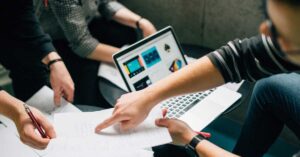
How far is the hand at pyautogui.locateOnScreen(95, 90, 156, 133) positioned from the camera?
101cm

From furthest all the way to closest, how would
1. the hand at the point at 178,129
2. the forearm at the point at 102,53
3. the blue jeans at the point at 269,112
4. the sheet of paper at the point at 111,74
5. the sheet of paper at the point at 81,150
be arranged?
the forearm at the point at 102,53 → the sheet of paper at the point at 111,74 → the blue jeans at the point at 269,112 → the hand at the point at 178,129 → the sheet of paper at the point at 81,150

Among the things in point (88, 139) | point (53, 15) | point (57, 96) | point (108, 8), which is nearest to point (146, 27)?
point (108, 8)

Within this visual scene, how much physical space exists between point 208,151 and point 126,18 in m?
1.03

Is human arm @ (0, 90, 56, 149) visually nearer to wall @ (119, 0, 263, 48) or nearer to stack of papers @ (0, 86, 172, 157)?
stack of papers @ (0, 86, 172, 157)

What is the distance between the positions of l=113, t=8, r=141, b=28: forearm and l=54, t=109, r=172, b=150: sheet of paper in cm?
86

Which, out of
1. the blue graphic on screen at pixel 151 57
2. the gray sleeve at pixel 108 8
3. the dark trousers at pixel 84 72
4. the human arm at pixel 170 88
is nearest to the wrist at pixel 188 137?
the human arm at pixel 170 88

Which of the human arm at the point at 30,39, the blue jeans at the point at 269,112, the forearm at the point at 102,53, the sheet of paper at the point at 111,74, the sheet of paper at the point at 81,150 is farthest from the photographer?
the forearm at the point at 102,53

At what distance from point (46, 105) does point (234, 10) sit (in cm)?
111

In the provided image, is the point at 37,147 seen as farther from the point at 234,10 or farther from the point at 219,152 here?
the point at 234,10

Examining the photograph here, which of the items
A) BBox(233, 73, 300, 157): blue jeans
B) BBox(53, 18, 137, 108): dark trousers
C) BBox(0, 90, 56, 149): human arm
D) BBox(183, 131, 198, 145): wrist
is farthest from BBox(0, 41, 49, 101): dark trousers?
BBox(233, 73, 300, 157): blue jeans

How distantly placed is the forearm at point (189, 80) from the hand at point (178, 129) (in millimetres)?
69

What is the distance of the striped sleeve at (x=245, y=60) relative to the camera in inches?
39.7

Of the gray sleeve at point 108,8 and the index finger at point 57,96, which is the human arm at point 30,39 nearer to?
the index finger at point 57,96

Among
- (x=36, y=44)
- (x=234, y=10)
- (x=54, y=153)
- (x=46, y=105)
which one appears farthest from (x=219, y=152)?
(x=234, y=10)
